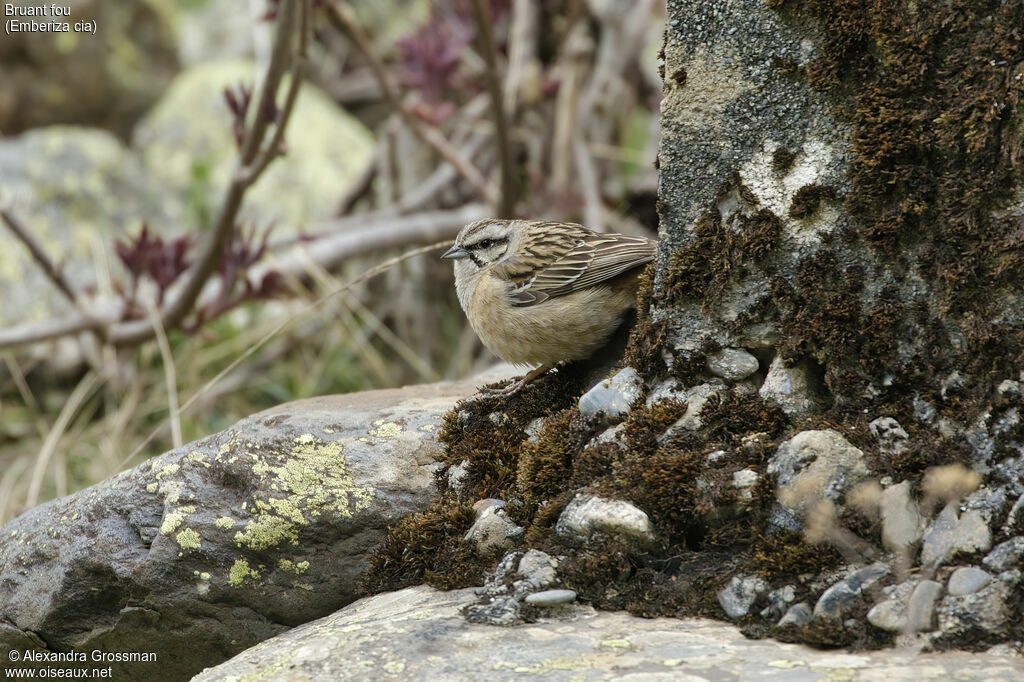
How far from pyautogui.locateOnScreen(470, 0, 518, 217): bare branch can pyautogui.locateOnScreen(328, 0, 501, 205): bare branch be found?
0.30 metres

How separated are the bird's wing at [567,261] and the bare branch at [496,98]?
2.47 metres

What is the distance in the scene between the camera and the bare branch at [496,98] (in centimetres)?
→ 661

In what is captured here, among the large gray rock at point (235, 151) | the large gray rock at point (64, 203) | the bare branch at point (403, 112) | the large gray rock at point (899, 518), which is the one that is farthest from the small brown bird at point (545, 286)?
the large gray rock at point (235, 151)

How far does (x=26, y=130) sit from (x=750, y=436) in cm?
1038

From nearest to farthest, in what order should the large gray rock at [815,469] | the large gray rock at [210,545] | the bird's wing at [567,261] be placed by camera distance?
the large gray rock at [815,469], the large gray rock at [210,545], the bird's wing at [567,261]


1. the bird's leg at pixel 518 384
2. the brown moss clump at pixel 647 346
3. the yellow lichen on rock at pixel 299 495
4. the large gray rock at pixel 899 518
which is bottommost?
the yellow lichen on rock at pixel 299 495

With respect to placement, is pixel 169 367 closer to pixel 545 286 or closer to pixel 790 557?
pixel 545 286

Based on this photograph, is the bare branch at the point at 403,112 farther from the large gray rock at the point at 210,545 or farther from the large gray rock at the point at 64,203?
the large gray rock at the point at 210,545

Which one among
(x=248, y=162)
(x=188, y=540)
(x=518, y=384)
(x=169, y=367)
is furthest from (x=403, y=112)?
(x=188, y=540)

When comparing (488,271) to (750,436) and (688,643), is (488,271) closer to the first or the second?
(750,436)

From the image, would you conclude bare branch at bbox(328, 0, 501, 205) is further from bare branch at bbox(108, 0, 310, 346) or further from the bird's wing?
the bird's wing

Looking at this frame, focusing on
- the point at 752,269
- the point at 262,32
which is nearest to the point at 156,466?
the point at 752,269

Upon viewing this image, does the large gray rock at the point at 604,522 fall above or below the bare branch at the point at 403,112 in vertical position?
below

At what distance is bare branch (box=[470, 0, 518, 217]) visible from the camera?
6.61 m
